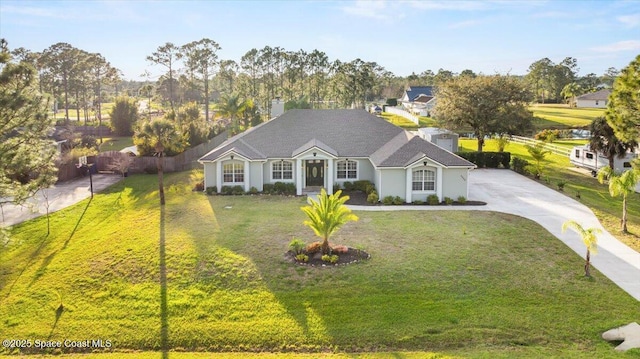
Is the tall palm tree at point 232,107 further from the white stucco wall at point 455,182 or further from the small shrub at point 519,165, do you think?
→ the white stucco wall at point 455,182

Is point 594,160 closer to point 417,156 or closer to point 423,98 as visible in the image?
point 417,156

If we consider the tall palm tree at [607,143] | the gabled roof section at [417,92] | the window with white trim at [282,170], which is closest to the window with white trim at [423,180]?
the window with white trim at [282,170]

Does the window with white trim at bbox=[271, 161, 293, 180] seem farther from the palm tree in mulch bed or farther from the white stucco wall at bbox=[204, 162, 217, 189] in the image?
the palm tree in mulch bed

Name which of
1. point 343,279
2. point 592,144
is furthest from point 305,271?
point 592,144

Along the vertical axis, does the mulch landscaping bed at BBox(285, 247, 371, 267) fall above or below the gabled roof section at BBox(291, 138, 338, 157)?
below

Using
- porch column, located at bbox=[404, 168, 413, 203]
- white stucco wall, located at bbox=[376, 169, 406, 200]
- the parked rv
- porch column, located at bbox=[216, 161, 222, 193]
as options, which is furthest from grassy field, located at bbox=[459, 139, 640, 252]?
porch column, located at bbox=[216, 161, 222, 193]

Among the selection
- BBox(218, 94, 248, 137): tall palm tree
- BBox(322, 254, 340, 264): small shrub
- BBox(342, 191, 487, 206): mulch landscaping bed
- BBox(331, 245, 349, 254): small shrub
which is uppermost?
BBox(218, 94, 248, 137): tall palm tree

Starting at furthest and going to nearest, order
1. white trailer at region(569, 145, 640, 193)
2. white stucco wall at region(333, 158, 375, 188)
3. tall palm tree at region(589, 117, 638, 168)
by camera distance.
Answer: white trailer at region(569, 145, 640, 193), tall palm tree at region(589, 117, 638, 168), white stucco wall at region(333, 158, 375, 188)
